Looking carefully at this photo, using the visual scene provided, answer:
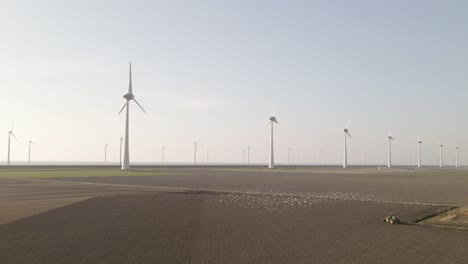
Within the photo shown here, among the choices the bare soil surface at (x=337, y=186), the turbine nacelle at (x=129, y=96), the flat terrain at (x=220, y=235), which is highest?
the turbine nacelle at (x=129, y=96)

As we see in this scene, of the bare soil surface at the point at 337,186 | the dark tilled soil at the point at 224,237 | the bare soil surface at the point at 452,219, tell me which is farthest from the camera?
the bare soil surface at the point at 337,186

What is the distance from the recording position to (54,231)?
19.4 meters

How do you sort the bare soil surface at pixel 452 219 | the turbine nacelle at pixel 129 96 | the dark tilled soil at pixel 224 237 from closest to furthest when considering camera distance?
the dark tilled soil at pixel 224 237 → the bare soil surface at pixel 452 219 → the turbine nacelle at pixel 129 96

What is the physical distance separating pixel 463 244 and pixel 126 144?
108559 millimetres

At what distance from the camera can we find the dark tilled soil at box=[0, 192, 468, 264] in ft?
47.5

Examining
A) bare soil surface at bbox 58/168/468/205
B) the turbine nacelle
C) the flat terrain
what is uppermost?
the turbine nacelle

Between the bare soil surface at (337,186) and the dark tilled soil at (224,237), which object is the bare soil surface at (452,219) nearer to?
the dark tilled soil at (224,237)

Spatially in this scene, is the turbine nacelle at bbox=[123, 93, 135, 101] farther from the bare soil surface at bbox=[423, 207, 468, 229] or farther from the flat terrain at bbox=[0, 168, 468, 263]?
the bare soil surface at bbox=[423, 207, 468, 229]

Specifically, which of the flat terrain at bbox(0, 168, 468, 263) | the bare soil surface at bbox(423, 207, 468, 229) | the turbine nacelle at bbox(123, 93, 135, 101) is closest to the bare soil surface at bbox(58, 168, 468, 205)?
the bare soil surface at bbox(423, 207, 468, 229)

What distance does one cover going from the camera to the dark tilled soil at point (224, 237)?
1448cm

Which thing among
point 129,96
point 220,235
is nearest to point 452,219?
point 220,235

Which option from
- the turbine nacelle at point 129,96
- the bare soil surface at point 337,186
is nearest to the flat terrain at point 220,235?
the bare soil surface at point 337,186

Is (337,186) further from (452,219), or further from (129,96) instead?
(129,96)

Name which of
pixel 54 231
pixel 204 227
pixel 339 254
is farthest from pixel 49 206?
pixel 339 254
